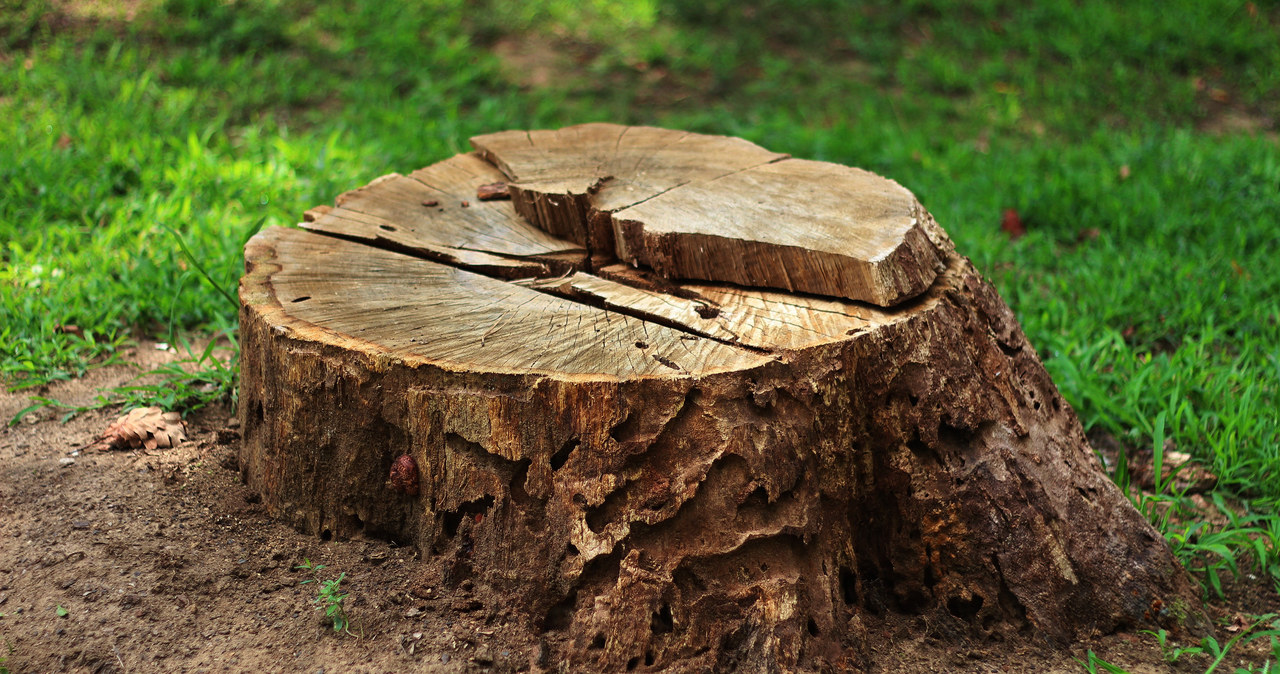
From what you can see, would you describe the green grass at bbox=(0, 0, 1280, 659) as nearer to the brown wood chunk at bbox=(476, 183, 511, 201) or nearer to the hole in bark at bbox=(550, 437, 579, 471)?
the brown wood chunk at bbox=(476, 183, 511, 201)

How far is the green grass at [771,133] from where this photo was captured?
3.10 metres

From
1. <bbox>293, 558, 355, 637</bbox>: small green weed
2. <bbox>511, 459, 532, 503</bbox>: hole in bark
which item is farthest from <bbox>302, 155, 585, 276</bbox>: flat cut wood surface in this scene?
<bbox>293, 558, 355, 637</bbox>: small green weed

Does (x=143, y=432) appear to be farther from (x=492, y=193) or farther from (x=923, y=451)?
(x=923, y=451)

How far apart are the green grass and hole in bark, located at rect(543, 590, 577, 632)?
138 centimetres

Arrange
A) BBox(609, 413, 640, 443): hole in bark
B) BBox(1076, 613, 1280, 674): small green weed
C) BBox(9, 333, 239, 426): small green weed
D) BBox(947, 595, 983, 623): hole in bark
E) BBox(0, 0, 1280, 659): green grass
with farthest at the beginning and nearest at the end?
BBox(0, 0, 1280, 659): green grass → BBox(9, 333, 239, 426): small green weed → BBox(947, 595, 983, 623): hole in bark → BBox(1076, 613, 1280, 674): small green weed → BBox(609, 413, 640, 443): hole in bark

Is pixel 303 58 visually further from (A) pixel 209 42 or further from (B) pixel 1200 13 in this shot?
(B) pixel 1200 13

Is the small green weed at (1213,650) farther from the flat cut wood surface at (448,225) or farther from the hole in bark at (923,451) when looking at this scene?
the flat cut wood surface at (448,225)

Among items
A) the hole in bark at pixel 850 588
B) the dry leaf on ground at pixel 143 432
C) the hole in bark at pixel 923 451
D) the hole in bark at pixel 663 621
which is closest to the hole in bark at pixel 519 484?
the hole in bark at pixel 663 621

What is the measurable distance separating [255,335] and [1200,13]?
6.43 m

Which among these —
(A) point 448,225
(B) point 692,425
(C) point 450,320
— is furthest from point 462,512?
(A) point 448,225

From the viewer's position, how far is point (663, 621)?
1845mm

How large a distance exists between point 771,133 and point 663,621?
12.2 feet

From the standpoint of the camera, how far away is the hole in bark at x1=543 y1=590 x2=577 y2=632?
6.23 ft

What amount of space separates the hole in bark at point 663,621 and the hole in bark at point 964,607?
0.67m
